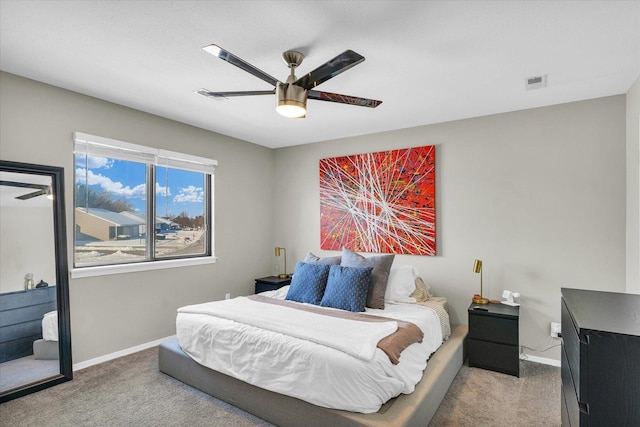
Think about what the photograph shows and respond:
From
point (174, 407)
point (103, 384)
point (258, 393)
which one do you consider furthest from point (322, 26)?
point (103, 384)

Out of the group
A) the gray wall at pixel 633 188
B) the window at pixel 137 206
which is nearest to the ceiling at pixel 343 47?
the gray wall at pixel 633 188

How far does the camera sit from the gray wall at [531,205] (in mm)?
3172

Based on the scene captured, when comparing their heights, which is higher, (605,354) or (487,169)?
(487,169)

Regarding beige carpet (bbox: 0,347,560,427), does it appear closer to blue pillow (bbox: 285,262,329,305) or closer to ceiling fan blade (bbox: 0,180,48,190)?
blue pillow (bbox: 285,262,329,305)

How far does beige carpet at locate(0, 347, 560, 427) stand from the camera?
7.76 feet

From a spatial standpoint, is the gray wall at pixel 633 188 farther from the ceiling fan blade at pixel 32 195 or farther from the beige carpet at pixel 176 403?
the ceiling fan blade at pixel 32 195

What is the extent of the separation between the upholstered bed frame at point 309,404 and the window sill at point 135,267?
962 millimetres

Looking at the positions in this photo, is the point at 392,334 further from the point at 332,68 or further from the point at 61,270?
the point at 61,270

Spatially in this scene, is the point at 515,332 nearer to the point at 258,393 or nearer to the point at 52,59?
the point at 258,393

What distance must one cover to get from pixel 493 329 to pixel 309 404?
1.95 metres

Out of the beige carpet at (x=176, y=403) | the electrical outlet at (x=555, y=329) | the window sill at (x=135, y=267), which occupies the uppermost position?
the window sill at (x=135, y=267)

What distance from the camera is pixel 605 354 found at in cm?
109

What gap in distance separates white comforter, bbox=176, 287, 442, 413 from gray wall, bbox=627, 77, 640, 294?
5.49ft

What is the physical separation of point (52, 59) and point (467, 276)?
13.9 ft
